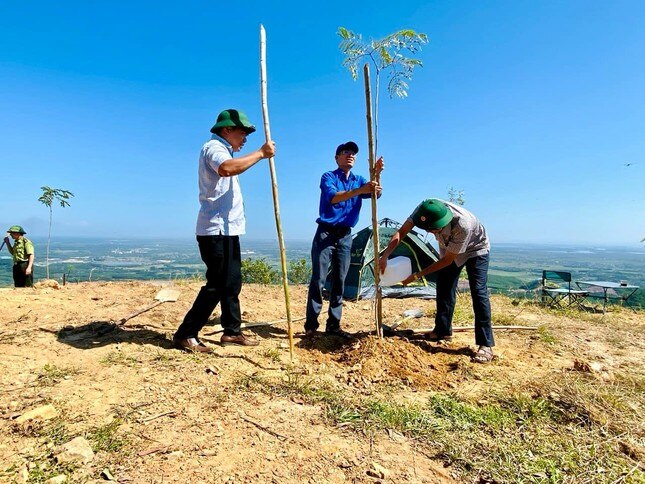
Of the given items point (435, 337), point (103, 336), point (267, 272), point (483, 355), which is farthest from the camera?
point (267, 272)

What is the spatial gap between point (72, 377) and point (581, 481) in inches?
141

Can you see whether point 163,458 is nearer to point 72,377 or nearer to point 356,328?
point 72,377

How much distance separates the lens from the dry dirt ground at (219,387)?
6.32 feet

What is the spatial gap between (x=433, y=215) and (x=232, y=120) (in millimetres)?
2256

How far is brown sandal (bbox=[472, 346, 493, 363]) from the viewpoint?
12.5ft

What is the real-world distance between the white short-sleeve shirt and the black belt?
1.09 m

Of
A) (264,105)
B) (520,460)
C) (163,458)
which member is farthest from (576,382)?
(264,105)

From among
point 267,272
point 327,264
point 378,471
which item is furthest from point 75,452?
point 267,272

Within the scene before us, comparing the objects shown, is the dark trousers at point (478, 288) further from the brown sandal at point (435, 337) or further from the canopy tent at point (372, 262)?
the canopy tent at point (372, 262)

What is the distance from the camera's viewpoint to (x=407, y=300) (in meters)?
8.11

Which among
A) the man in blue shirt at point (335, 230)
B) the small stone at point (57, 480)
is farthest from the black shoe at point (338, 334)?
the small stone at point (57, 480)

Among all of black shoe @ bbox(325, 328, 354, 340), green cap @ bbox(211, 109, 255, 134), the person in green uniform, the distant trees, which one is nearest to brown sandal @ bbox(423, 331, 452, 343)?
black shoe @ bbox(325, 328, 354, 340)

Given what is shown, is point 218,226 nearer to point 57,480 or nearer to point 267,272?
point 57,480

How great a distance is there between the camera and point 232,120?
361cm
